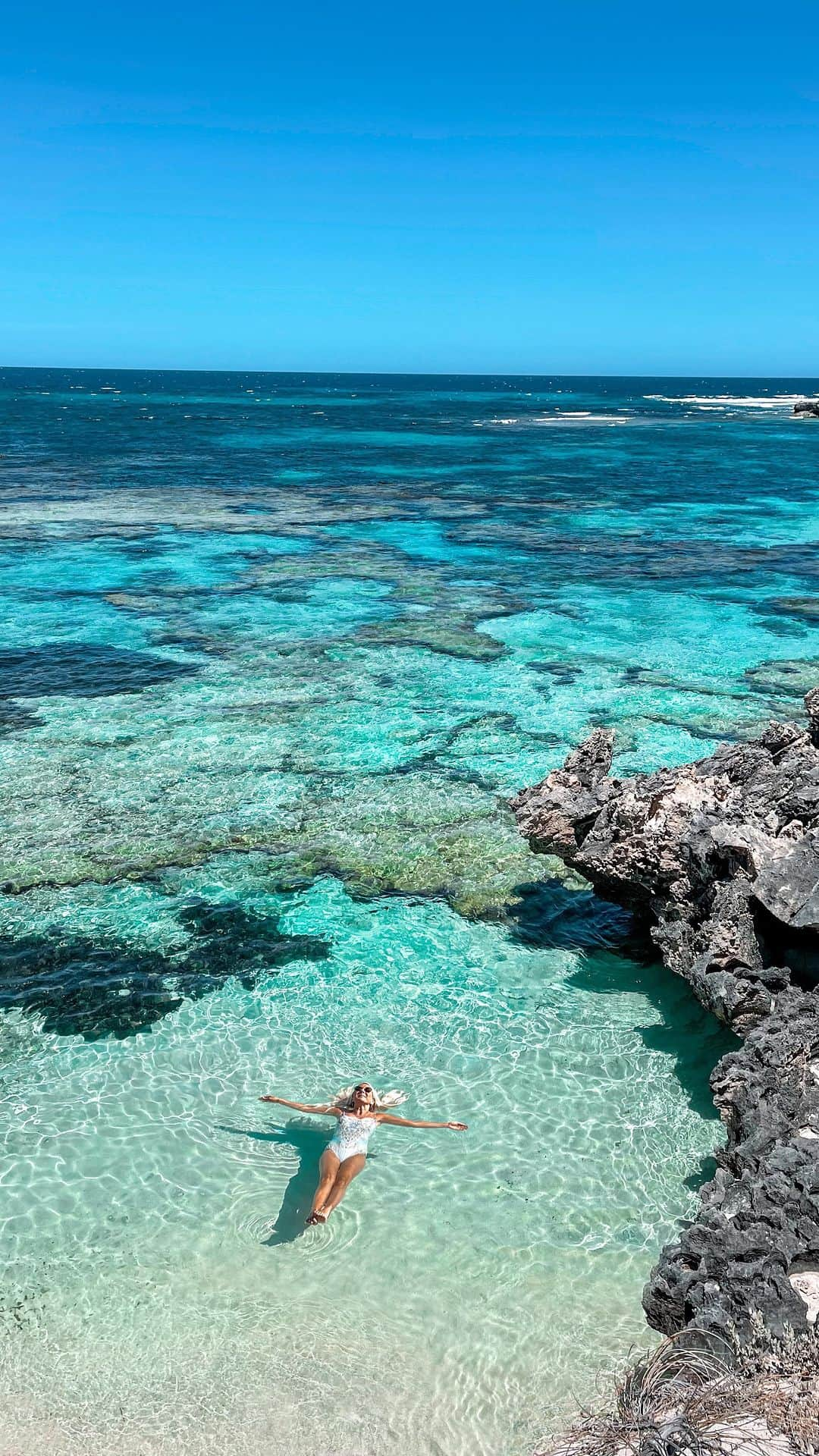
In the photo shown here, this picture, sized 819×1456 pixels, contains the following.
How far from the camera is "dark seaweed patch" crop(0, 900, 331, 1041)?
38.4 feet

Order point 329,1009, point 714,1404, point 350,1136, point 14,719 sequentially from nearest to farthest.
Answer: point 714,1404 → point 350,1136 → point 329,1009 → point 14,719

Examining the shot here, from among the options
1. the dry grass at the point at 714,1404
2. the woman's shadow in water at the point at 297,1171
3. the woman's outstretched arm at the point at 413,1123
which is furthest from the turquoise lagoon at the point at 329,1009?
the dry grass at the point at 714,1404

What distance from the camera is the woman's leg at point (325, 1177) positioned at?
9.01 m

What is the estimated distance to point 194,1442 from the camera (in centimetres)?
707

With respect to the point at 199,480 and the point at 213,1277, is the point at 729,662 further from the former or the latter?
the point at 199,480

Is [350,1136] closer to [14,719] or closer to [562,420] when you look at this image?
[14,719]

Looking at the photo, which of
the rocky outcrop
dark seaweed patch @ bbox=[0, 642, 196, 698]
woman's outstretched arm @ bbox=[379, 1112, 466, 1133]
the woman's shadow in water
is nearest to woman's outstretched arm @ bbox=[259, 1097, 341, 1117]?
the woman's shadow in water

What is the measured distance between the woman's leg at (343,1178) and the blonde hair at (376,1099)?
1.62ft

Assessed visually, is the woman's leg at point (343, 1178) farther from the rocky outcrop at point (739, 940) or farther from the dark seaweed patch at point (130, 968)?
the dark seaweed patch at point (130, 968)

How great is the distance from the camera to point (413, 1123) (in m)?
9.90

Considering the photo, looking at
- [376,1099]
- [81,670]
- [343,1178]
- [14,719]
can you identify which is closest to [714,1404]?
[343,1178]

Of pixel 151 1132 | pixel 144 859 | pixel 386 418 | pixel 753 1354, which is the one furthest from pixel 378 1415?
pixel 386 418

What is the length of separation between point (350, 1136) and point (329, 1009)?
239cm

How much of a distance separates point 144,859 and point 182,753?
412 centimetres
